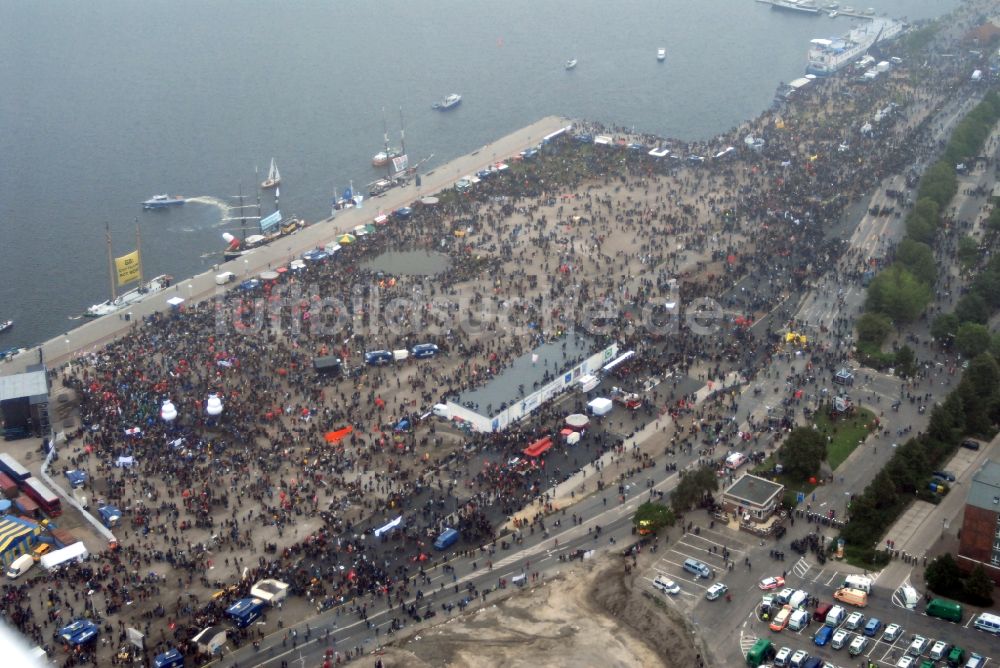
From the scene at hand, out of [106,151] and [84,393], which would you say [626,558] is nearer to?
[84,393]

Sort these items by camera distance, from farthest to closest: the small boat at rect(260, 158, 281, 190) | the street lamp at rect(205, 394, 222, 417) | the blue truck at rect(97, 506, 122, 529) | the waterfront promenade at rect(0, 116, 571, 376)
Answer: the small boat at rect(260, 158, 281, 190) → the waterfront promenade at rect(0, 116, 571, 376) → the street lamp at rect(205, 394, 222, 417) → the blue truck at rect(97, 506, 122, 529)

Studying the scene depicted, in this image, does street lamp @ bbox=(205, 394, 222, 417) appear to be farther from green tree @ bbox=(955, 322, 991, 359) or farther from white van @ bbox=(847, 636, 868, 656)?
green tree @ bbox=(955, 322, 991, 359)

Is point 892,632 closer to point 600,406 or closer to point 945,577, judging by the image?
point 945,577

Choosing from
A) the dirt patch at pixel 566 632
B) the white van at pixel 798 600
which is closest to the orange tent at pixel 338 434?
the dirt patch at pixel 566 632

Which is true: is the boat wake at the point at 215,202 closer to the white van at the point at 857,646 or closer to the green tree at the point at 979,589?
the white van at the point at 857,646

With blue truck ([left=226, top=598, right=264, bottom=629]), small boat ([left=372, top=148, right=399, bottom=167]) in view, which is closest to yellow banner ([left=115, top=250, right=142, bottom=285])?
small boat ([left=372, top=148, right=399, bottom=167])

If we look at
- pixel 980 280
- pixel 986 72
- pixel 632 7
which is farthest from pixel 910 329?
pixel 632 7
